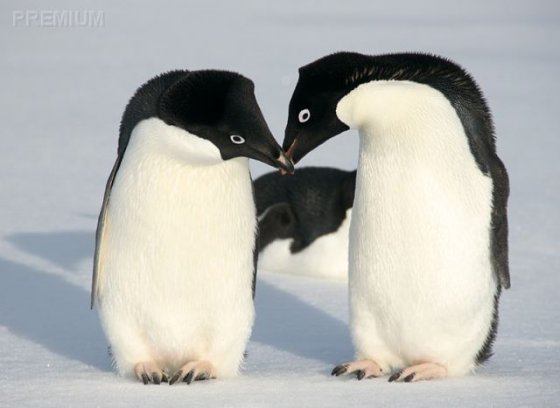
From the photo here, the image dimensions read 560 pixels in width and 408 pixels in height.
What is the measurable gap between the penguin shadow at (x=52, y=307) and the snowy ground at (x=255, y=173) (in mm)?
13

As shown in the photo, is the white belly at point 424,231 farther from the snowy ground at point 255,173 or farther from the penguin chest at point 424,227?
the snowy ground at point 255,173

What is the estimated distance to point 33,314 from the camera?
588 centimetres

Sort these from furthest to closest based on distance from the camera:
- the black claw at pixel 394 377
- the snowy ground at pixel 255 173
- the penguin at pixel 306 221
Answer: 1. the penguin at pixel 306 221
2. the black claw at pixel 394 377
3. the snowy ground at pixel 255 173

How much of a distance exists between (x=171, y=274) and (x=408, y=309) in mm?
824

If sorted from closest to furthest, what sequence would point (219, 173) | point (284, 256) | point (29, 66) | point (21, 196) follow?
point (219, 173)
point (284, 256)
point (21, 196)
point (29, 66)

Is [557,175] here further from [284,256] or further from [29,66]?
[29,66]

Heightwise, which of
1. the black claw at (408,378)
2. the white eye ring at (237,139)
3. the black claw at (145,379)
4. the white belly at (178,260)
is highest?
the white eye ring at (237,139)

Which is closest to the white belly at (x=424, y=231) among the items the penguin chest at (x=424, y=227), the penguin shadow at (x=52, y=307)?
the penguin chest at (x=424, y=227)

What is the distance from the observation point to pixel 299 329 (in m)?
5.77

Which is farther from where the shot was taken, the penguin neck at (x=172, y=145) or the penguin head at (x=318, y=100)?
the penguin head at (x=318, y=100)

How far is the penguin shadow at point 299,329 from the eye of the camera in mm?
5328

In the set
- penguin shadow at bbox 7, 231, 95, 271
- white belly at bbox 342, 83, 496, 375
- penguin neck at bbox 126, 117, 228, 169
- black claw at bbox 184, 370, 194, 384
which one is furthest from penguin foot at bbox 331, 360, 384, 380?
penguin shadow at bbox 7, 231, 95, 271

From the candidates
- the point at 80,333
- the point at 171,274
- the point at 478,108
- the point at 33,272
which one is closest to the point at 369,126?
the point at 478,108

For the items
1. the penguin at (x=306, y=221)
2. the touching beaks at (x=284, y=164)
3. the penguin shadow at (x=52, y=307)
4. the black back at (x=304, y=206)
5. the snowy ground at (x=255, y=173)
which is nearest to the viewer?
the touching beaks at (x=284, y=164)
